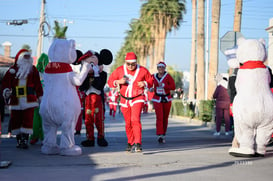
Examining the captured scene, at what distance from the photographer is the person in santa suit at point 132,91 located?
9.82 metres

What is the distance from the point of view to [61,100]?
9.29 metres

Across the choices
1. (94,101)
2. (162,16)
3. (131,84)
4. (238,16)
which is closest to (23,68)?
(94,101)

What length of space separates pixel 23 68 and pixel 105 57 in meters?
1.82

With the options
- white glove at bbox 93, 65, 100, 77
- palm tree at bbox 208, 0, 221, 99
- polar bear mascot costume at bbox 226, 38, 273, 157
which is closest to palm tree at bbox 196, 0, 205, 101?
palm tree at bbox 208, 0, 221, 99

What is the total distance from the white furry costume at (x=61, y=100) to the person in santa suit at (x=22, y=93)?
113cm

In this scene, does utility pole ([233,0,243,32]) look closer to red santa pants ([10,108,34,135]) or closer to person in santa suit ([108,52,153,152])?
person in santa suit ([108,52,153,152])

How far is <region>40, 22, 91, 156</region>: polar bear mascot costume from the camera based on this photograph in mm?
9242

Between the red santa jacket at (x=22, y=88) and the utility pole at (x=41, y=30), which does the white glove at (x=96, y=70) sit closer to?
the red santa jacket at (x=22, y=88)

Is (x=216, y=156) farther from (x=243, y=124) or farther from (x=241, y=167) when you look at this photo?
(x=241, y=167)

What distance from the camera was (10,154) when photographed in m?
9.33

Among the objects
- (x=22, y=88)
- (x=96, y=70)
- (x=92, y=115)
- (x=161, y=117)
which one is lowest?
(x=161, y=117)

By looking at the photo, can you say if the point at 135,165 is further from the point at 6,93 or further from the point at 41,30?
the point at 41,30

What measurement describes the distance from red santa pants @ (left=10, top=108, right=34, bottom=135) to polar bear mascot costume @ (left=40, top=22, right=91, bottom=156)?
3.41ft

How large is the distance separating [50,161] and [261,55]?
160 inches
